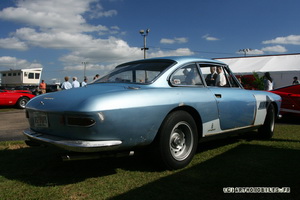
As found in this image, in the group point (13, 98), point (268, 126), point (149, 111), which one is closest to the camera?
point (149, 111)

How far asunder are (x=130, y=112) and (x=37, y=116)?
3.75ft

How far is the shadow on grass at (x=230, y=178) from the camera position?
8.28 ft

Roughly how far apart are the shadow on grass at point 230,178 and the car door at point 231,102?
0.50m

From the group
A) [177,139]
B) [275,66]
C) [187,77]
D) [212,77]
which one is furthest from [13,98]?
[275,66]

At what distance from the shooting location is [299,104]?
25.3 ft

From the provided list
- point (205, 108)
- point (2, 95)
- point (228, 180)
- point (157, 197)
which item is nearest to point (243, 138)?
point (205, 108)

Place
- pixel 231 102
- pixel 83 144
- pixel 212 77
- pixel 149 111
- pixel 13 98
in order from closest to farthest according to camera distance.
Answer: pixel 83 144 < pixel 149 111 < pixel 231 102 < pixel 212 77 < pixel 13 98

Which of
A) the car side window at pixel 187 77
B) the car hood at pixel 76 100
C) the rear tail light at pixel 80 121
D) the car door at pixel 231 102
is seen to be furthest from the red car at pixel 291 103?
the rear tail light at pixel 80 121

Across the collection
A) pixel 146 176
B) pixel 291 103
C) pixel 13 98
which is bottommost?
pixel 146 176

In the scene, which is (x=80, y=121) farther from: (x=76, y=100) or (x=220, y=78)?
(x=220, y=78)

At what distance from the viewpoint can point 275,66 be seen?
17266 mm

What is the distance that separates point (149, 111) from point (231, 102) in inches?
62.7

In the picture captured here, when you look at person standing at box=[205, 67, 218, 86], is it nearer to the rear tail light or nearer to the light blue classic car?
the light blue classic car

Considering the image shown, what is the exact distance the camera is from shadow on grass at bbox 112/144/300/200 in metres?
2.52
